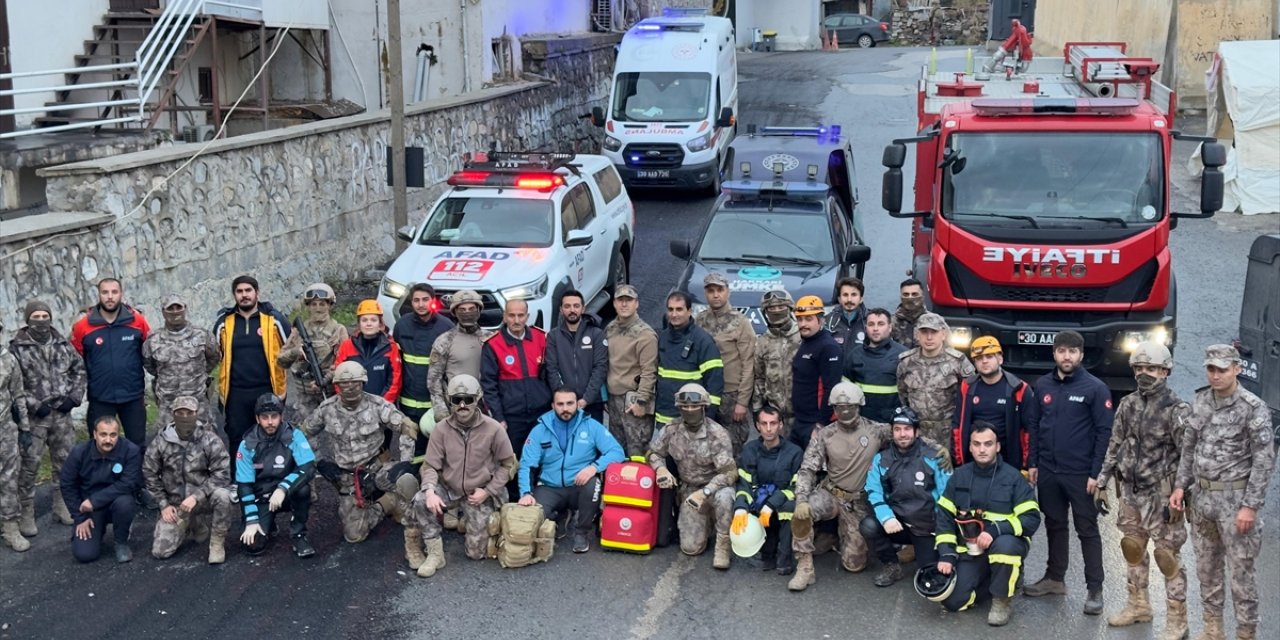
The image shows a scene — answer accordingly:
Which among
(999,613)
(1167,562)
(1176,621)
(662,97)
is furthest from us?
(662,97)

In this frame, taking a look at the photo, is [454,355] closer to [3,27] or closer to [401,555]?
[401,555]

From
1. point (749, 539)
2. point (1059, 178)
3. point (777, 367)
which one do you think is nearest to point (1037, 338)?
point (1059, 178)

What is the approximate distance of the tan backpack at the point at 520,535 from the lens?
9.76 metres

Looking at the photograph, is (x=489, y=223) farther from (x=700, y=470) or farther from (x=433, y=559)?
(x=433, y=559)

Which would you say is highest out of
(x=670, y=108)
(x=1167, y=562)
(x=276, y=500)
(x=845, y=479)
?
(x=670, y=108)

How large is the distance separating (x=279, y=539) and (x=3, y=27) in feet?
34.2

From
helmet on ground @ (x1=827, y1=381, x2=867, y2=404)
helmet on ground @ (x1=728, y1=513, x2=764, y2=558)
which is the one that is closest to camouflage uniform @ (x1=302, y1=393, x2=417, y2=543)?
helmet on ground @ (x1=728, y1=513, x2=764, y2=558)

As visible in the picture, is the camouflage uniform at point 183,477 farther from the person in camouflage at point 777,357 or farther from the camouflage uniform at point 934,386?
the camouflage uniform at point 934,386

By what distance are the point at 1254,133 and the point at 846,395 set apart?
14969mm

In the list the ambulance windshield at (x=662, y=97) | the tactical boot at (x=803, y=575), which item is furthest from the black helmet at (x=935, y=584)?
the ambulance windshield at (x=662, y=97)

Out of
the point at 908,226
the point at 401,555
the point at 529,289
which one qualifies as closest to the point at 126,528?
the point at 401,555

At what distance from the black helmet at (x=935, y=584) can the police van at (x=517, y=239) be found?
6.04 m

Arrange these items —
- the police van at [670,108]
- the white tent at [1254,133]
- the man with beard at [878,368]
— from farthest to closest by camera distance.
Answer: the police van at [670,108], the white tent at [1254,133], the man with beard at [878,368]

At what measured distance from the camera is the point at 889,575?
9.43 meters
